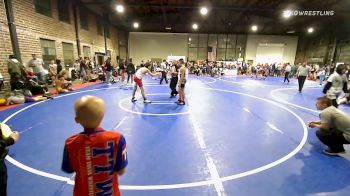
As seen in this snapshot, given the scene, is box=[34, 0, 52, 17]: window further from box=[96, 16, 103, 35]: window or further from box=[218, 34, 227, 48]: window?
box=[218, 34, 227, 48]: window

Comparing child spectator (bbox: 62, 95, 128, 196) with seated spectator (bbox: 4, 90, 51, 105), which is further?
seated spectator (bbox: 4, 90, 51, 105)

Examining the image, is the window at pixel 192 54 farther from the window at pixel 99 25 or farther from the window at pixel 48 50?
the window at pixel 48 50

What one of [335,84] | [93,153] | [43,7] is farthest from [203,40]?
[93,153]

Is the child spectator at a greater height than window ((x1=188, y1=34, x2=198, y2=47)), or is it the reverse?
window ((x1=188, y1=34, x2=198, y2=47))

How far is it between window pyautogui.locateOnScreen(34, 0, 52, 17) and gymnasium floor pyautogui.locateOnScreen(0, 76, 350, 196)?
7309 mm

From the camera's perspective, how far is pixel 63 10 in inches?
538

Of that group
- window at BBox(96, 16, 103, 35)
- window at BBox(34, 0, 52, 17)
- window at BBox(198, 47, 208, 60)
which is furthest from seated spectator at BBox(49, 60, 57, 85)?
window at BBox(198, 47, 208, 60)

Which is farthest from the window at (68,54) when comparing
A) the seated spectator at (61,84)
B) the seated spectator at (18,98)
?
the seated spectator at (18,98)

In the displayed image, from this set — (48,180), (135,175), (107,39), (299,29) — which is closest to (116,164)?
(135,175)

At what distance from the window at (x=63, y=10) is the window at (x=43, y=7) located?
0.95 meters

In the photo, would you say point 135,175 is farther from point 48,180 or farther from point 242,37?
point 242,37

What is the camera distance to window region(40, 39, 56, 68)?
1155 cm

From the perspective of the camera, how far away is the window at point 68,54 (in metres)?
13.6

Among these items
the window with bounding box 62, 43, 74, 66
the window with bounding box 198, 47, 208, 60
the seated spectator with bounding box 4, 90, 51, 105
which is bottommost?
the seated spectator with bounding box 4, 90, 51, 105
